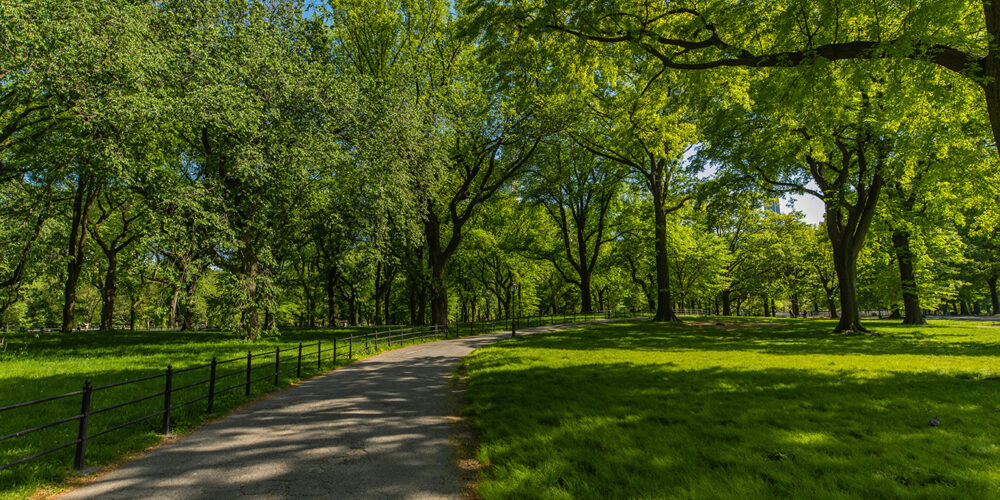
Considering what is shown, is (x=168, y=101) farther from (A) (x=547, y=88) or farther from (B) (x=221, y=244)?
(A) (x=547, y=88)

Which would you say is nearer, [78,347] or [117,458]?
[117,458]

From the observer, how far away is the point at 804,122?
17.0 metres

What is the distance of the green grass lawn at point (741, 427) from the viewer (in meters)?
A: 4.24

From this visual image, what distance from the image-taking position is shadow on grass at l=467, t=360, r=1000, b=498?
4.19 m

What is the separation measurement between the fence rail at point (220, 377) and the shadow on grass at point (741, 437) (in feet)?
17.1

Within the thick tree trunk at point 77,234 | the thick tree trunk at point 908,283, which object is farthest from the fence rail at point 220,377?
the thick tree trunk at point 908,283

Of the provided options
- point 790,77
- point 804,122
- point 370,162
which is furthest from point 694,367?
point 370,162

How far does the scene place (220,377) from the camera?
A: 7.25m

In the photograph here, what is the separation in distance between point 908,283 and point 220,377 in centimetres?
3543

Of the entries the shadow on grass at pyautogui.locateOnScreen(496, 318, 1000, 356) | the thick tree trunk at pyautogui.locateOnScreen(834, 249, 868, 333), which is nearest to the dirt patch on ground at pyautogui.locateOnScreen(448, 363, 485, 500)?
the shadow on grass at pyautogui.locateOnScreen(496, 318, 1000, 356)

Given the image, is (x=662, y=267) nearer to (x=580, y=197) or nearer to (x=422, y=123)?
(x=580, y=197)

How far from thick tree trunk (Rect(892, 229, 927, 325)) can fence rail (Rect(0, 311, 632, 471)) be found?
75.8 feet

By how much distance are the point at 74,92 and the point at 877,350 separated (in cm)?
2820

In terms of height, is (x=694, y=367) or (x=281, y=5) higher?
(x=281, y=5)
